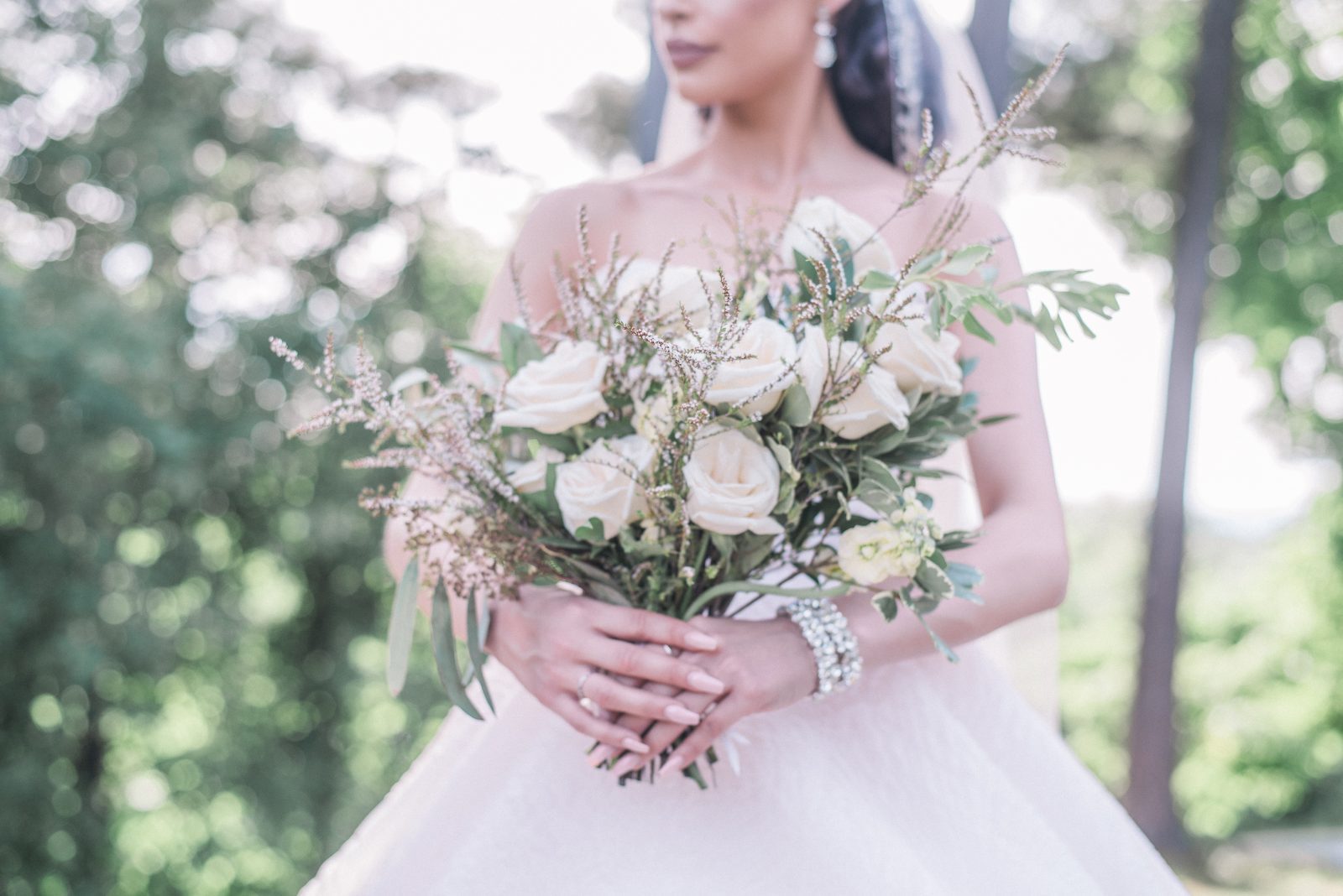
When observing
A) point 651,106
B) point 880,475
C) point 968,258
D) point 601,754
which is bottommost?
point 651,106

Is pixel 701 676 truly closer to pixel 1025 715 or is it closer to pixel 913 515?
pixel 913 515

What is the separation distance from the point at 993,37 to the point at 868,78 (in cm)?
187

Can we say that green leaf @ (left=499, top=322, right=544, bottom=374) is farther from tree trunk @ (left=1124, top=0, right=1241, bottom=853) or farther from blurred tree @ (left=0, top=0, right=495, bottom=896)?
tree trunk @ (left=1124, top=0, right=1241, bottom=853)

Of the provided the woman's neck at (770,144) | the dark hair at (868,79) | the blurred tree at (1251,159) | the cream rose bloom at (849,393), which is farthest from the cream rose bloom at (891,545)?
the blurred tree at (1251,159)

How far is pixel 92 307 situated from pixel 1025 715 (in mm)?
5873

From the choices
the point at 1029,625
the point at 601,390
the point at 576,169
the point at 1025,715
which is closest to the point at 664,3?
the point at 601,390

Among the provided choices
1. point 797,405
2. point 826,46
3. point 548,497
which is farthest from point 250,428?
point 797,405

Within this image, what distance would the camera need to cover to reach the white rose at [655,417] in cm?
139

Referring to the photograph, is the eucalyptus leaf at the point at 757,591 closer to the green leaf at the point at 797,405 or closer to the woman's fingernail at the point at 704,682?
the woman's fingernail at the point at 704,682

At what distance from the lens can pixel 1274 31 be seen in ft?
29.5

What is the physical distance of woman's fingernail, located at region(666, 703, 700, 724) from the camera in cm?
146

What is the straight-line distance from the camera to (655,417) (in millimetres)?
1409

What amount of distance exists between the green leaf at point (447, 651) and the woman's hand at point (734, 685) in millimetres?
205

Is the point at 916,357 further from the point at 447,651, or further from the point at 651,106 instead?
the point at 651,106
